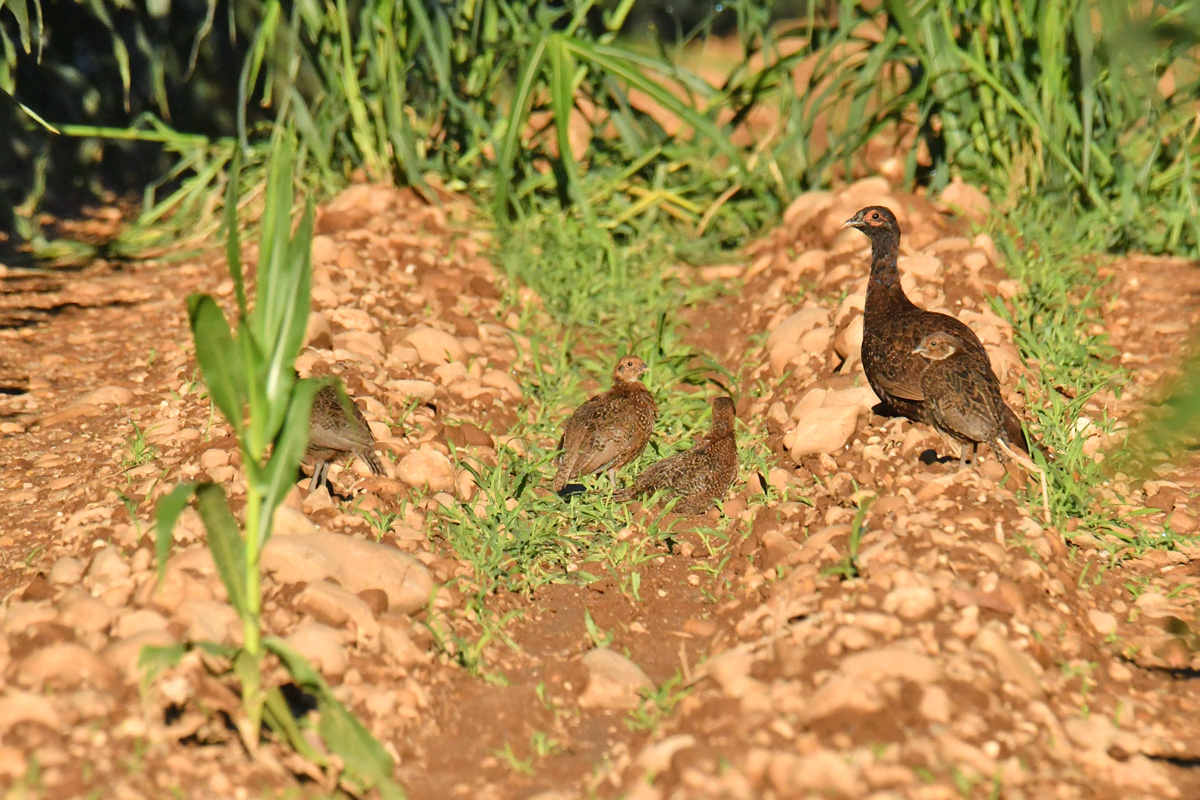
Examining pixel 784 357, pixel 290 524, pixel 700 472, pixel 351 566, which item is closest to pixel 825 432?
pixel 700 472

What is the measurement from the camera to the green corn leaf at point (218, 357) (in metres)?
3.08

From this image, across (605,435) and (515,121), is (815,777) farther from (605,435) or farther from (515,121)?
(515,121)

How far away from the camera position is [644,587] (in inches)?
179

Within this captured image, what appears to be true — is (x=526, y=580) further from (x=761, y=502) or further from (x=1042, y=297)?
(x=1042, y=297)

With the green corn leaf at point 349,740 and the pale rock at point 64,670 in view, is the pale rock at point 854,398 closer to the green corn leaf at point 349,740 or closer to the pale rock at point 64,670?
the green corn leaf at point 349,740

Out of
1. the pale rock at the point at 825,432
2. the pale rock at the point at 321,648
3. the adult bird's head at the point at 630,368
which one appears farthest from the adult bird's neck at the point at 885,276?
the pale rock at the point at 321,648

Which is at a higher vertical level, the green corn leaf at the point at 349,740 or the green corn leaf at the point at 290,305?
the green corn leaf at the point at 290,305

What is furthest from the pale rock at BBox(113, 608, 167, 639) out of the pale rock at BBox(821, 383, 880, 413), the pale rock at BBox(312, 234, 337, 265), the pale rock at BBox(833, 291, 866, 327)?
the pale rock at BBox(833, 291, 866, 327)

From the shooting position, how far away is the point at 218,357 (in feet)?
10.2

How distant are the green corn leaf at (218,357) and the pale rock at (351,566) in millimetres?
854

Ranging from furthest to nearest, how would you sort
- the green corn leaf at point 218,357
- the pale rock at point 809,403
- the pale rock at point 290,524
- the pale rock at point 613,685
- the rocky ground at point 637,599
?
the pale rock at point 809,403 → the pale rock at point 290,524 → the pale rock at point 613,685 → the rocky ground at point 637,599 → the green corn leaf at point 218,357

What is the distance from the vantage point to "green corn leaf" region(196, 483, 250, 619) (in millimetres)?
3164

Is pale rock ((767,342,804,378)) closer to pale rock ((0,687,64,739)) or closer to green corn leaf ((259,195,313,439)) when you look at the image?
green corn leaf ((259,195,313,439))

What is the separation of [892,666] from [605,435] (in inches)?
78.2
